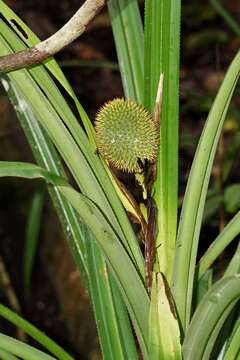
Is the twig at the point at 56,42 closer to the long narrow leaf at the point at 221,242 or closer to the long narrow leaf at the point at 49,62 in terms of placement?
the long narrow leaf at the point at 49,62

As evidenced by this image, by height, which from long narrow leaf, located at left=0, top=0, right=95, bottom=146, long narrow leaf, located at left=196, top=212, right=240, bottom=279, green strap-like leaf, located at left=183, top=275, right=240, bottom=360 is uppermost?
long narrow leaf, located at left=0, top=0, right=95, bottom=146

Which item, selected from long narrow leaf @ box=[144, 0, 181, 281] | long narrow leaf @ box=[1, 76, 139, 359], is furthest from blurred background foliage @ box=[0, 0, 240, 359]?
long narrow leaf @ box=[144, 0, 181, 281]

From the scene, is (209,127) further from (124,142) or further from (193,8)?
(193,8)

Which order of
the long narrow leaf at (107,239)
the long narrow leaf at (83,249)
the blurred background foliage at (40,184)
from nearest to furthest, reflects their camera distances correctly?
the long narrow leaf at (107,239) → the long narrow leaf at (83,249) → the blurred background foliage at (40,184)

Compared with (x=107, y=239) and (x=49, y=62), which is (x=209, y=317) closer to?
(x=107, y=239)

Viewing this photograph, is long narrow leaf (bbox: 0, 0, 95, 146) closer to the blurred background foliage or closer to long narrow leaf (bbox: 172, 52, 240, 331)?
long narrow leaf (bbox: 172, 52, 240, 331)

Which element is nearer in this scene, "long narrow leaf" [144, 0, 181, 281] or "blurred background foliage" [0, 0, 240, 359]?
"long narrow leaf" [144, 0, 181, 281]

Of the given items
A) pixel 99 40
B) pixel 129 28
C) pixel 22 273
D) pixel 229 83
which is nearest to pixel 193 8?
pixel 99 40

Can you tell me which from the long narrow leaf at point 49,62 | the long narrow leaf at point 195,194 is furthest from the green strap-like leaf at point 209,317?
the long narrow leaf at point 49,62
